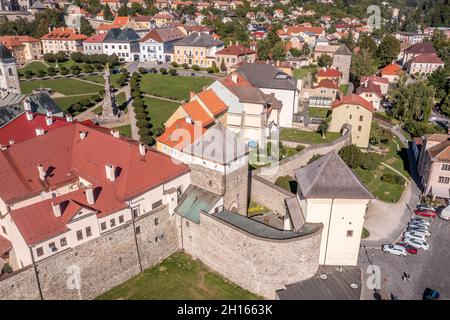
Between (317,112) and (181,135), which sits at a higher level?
(181,135)

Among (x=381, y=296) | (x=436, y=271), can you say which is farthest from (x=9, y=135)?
(x=436, y=271)

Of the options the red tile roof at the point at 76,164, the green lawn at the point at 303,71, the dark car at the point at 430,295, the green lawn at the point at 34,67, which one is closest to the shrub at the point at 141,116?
the red tile roof at the point at 76,164

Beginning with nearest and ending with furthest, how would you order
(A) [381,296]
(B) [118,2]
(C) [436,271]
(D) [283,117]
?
(A) [381,296] < (C) [436,271] < (D) [283,117] < (B) [118,2]

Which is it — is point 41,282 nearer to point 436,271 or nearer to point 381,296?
point 381,296

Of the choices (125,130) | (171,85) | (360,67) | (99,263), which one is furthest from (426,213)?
(360,67)

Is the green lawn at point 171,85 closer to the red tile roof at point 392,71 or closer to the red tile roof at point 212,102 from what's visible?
the red tile roof at point 212,102

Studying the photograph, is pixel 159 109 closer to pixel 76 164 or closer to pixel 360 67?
pixel 76 164

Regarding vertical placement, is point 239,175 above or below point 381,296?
above
